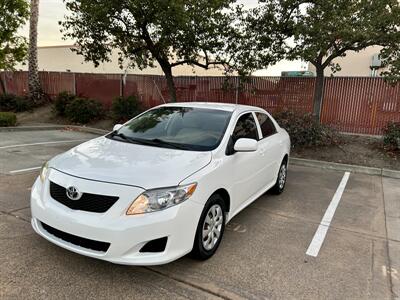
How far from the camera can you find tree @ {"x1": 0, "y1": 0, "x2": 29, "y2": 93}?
47.4ft

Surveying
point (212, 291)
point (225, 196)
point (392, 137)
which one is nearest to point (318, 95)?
point (392, 137)

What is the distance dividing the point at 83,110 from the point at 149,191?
11701 millimetres

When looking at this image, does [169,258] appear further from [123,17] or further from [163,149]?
[123,17]

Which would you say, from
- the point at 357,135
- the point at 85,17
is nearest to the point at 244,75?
the point at 357,135

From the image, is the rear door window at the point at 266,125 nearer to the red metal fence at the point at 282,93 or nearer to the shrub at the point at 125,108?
the red metal fence at the point at 282,93

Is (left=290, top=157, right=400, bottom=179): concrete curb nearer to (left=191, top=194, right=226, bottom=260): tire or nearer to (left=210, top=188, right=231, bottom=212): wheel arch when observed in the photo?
(left=210, top=188, right=231, bottom=212): wheel arch

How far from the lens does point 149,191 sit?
2.74 m

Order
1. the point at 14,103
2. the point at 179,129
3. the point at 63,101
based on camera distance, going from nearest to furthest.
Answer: the point at 179,129, the point at 63,101, the point at 14,103

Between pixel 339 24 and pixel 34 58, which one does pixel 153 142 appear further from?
pixel 34 58

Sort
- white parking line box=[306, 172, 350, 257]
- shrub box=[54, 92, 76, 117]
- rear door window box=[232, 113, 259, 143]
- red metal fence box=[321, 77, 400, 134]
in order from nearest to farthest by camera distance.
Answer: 1. white parking line box=[306, 172, 350, 257]
2. rear door window box=[232, 113, 259, 143]
3. red metal fence box=[321, 77, 400, 134]
4. shrub box=[54, 92, 76, 117]

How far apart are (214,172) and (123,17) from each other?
8.15m

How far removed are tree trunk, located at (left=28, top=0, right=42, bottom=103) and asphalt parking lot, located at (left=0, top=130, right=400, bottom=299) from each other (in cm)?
1208

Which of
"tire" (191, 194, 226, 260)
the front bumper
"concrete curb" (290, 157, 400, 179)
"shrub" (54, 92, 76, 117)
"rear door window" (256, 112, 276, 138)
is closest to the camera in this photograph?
the front bumper

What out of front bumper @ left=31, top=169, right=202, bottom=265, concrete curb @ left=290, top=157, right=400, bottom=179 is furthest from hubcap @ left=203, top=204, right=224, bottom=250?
concrete curb @ left=290, top=157, right=400, bottom=179
